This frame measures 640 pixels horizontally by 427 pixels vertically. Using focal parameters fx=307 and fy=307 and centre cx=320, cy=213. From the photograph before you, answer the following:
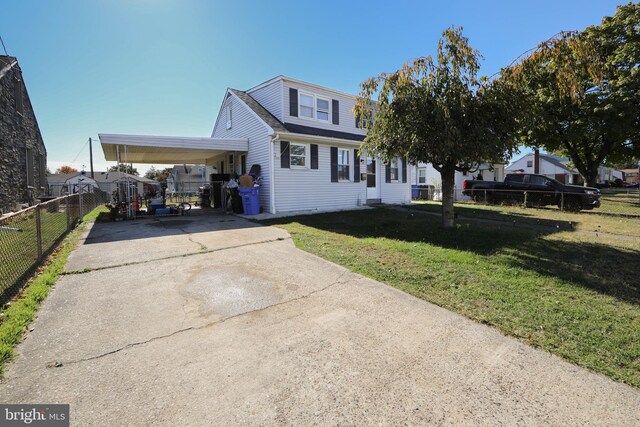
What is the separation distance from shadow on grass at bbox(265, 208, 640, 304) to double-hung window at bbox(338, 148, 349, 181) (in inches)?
163

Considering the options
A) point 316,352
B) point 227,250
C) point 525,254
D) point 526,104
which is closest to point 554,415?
point 316,352

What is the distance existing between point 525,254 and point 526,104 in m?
3.77

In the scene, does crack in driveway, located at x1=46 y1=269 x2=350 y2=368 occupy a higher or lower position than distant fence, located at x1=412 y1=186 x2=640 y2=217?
lower

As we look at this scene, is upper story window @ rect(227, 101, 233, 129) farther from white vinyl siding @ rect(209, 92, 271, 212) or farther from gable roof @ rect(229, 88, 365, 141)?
gable roof @ rect(229, 88, 365, 141)

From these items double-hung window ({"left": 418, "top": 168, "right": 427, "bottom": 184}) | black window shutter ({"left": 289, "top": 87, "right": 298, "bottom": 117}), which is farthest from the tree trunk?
double-hung window ({"left": 418, "top": 168, "right": 427, "bottom": 184})

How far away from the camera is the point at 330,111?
599 inches

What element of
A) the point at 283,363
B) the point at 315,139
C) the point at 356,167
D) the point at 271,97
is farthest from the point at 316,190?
the point at 283,363

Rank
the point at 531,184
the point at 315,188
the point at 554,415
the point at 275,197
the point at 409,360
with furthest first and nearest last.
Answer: the point at 531,184
the point at 315,188
the point at 275,197
the point at 409,360
the point at 554,415

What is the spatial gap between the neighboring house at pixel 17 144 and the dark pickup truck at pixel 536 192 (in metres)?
22.4

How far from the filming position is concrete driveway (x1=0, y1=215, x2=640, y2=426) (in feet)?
7.00

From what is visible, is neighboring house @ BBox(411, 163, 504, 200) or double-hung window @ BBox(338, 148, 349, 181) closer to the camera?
double-hung window @ BBox(338, 148, 349, 181)

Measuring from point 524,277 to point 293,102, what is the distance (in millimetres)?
11676

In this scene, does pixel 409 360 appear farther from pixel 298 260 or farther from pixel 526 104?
pixel 526 104

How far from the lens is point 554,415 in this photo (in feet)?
6.90
